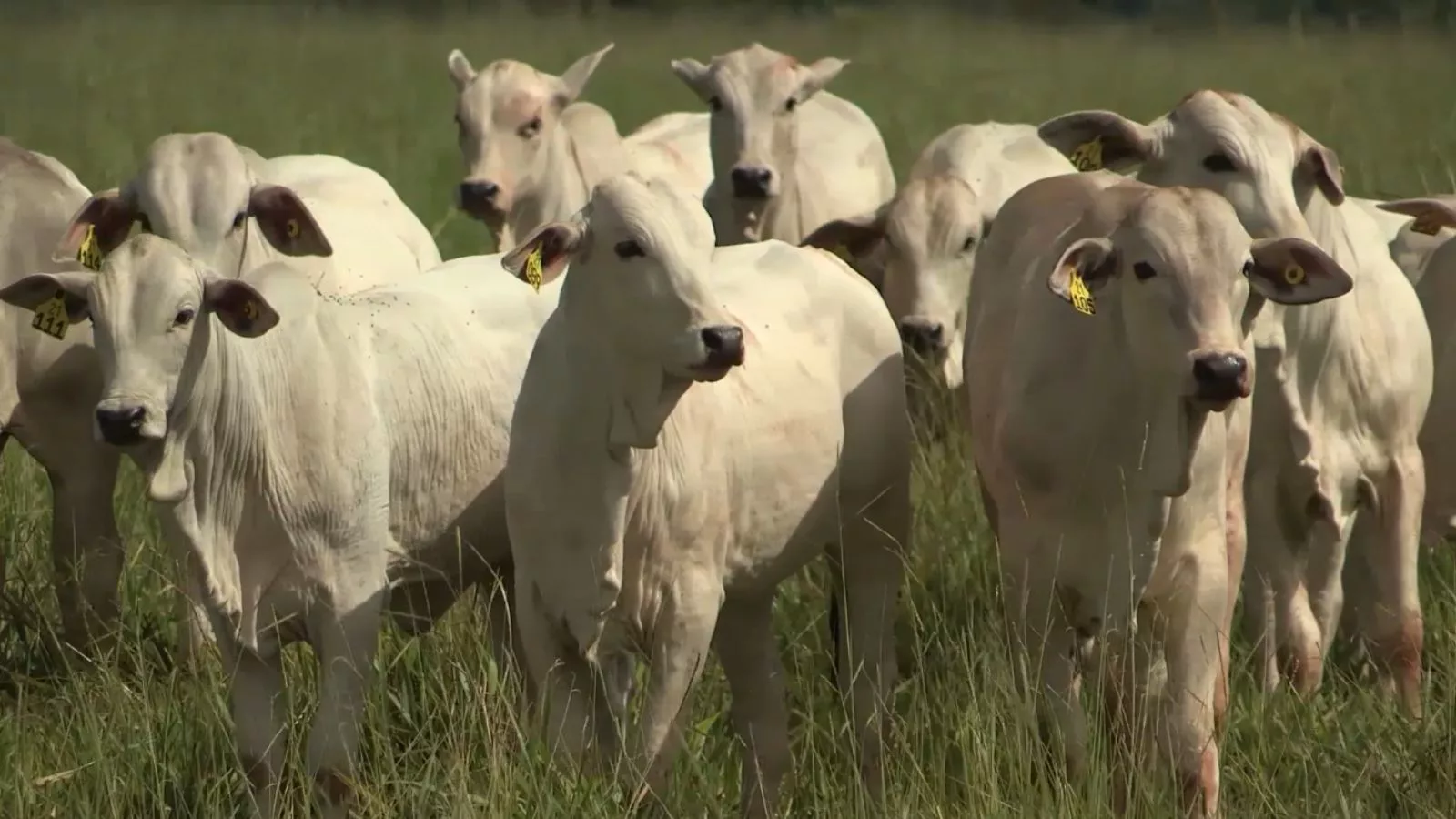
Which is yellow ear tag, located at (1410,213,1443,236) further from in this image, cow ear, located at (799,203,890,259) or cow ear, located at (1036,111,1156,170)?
cow ear, located at (799,203,890,259)

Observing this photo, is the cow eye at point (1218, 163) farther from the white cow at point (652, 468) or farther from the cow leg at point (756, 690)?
the cow leg at point (756, 690)

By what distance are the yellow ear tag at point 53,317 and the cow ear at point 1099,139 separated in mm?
2661

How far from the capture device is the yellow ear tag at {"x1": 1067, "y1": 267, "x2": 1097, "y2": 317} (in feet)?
17.4

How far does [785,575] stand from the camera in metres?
6.20

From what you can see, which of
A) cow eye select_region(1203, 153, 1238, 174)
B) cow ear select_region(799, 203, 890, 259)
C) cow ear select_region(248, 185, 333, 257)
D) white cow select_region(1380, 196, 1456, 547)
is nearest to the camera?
cow eye select_region(1203, 153, 1238, 174)

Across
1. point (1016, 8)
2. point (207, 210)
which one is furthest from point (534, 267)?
point (1016, 8)

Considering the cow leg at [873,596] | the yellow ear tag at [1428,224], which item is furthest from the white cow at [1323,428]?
the cow leg at [873,596]

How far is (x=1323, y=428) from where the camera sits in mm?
6781

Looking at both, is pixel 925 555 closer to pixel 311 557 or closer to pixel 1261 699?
pixel 1261 699

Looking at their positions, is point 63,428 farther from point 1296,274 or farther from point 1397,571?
point 1397,571

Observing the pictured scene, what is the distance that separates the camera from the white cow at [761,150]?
390 inches

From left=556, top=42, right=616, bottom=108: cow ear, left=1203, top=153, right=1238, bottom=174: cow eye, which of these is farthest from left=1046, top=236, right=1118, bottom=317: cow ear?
left=556, top=42, right=616, bottom=108: cow ear

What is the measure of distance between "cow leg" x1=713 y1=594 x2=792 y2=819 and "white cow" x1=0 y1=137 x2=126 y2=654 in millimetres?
1827

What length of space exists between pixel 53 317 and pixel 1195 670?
9.27ft
